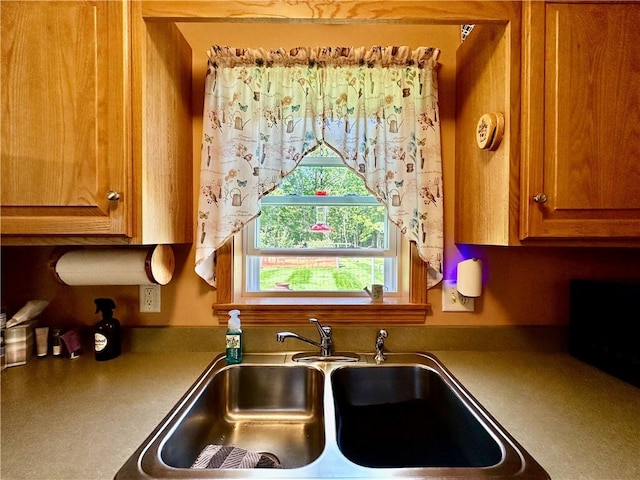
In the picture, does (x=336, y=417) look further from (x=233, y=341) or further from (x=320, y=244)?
(x=320, y=244)

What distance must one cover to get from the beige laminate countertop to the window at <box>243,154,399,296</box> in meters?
0.44

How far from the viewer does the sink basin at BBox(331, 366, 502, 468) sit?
0.95 meters

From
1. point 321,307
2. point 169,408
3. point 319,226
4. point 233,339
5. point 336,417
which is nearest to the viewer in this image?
point 169,408

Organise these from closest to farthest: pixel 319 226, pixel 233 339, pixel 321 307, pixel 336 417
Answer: pixel 336 417, pixel 233 339, pixel 321 307, pixel 319 226

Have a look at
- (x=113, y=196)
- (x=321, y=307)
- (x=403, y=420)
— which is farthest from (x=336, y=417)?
(x=113, y=196)

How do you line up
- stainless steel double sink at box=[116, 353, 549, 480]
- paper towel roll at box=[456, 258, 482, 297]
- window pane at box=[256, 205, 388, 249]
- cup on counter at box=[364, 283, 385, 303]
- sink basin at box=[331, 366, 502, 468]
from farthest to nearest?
1. window pane at box=[256, 205, 388, 249]
2. cup on counter at box=[364, 283, 385, 303]
3. paper towel roll at box=[456, 258, 482, 297]
4. sink basin at box=[331, 366, 502, 468]
5. stainless steel double sink at box=[116, 353, 549, 480]

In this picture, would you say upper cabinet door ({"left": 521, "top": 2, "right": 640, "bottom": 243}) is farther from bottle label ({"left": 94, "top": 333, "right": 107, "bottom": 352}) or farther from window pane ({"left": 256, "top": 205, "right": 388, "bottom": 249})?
bottle label ({"left": 94, "top": 333, "right": 107, "bottom": 352})

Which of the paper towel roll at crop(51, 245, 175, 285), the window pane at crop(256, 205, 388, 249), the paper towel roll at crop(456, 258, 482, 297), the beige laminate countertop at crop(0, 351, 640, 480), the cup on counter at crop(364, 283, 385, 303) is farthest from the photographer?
the window pane at crop(256, 205, 388, 249)

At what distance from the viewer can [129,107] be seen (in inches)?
36.5

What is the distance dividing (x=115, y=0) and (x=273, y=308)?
111 centimetres

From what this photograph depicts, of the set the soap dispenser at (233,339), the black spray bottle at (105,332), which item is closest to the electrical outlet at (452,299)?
the soap dispenser at (233,339)

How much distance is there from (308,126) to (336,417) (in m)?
1.07

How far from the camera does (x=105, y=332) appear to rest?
1.20 meters

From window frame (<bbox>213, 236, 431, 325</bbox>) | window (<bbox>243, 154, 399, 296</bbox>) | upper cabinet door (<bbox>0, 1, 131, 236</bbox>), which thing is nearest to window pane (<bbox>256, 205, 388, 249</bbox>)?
window (<bbox>243, 154, 399, 296</bbox>)
